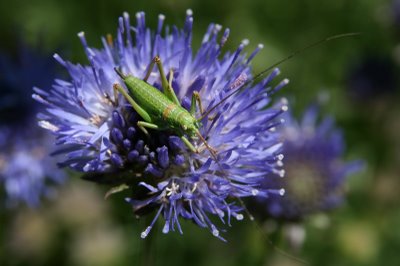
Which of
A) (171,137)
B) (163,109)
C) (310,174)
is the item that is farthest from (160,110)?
(310,174)

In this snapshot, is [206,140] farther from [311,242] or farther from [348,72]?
[348,72]

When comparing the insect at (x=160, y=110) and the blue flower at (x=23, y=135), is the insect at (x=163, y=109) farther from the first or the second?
the blue flower at (x=23, y=135)

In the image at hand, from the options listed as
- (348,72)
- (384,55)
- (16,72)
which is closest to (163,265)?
(16,72)

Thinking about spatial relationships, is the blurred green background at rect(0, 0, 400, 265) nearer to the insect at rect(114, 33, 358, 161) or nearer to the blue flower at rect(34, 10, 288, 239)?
the blue flower at rect(34, 10, 288, 239)

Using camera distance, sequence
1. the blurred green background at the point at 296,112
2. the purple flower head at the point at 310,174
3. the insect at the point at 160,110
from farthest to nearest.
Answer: the blurred green background at the point at 296,112 < the purple flower head at the point at 310,174 < the insect at the point at 160,110

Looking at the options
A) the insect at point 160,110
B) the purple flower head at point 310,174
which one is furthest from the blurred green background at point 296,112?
the insect at point 160,110

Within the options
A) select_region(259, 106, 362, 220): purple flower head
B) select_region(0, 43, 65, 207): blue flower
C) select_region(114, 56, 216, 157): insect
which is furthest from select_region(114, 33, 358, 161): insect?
select_region(0, 43, 65, 207): blue flower
